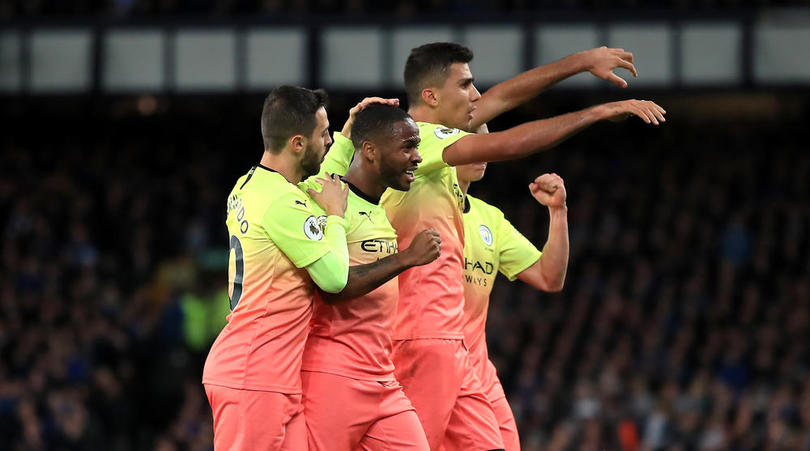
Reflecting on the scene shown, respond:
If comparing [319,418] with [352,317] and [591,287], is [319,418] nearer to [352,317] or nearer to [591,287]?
[352,317]

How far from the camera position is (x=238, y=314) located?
17.7ft

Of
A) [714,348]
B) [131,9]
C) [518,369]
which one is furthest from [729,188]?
[131,9]

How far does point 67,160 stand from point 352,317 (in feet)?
61.3

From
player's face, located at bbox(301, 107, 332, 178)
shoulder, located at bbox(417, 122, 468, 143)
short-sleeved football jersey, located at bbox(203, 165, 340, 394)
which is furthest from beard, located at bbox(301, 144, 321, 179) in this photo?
shoulder, located at bbox(417, 122, 468, 143)

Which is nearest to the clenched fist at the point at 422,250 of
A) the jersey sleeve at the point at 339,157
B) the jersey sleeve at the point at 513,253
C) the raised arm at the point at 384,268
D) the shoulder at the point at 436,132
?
the raised arm at the point at 384,268

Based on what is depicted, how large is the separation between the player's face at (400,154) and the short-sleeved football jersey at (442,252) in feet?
0.60

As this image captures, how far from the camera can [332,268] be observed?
17.3 feet

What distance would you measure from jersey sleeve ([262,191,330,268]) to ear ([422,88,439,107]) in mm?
1259

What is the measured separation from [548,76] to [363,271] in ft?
5.63

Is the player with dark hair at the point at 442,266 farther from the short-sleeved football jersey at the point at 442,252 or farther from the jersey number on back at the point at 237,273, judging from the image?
the jersey number on back at the point at 237,273

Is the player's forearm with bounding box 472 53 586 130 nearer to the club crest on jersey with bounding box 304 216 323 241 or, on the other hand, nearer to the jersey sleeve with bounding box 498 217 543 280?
the jersey sleeve with bounding box 498 217 543 280

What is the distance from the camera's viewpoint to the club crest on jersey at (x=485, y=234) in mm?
6883

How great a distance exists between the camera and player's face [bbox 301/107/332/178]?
5555 millimetres

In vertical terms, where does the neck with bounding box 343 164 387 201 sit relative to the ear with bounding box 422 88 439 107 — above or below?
below
